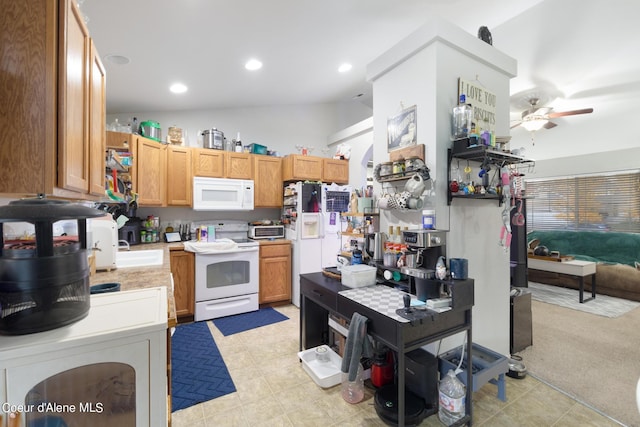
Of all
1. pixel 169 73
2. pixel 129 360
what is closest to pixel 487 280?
pixel 129 360

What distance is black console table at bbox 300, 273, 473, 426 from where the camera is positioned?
142 cm

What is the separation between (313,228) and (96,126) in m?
2.75

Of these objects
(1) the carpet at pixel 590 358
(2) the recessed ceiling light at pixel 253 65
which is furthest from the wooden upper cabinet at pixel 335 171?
(1) the carpet at pixel 590 358

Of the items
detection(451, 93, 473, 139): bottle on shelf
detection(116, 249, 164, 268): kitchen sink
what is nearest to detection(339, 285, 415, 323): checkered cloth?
detection(451, 93, 473, 139): bottle on shelf

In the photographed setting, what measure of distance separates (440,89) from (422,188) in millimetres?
693

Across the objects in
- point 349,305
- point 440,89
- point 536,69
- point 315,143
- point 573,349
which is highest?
point 536,69

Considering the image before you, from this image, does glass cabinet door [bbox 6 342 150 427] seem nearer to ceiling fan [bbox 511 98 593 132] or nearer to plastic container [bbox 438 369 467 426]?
plastic container [bbox 438 369 467 426]

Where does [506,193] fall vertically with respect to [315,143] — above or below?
below

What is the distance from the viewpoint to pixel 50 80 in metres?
0.88

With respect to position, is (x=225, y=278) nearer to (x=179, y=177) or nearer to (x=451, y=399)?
(x=179, y=177)

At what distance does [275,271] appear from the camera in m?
3.85

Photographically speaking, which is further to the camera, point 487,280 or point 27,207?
point 487,280

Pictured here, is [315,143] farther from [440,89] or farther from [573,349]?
[573,349]

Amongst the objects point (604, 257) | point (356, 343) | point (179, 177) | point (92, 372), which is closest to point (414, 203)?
point (356, 343)
